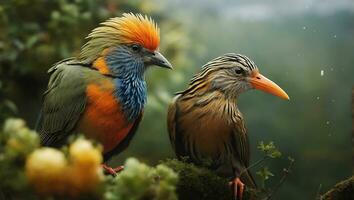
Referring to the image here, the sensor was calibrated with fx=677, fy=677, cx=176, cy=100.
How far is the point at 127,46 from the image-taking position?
2.17m

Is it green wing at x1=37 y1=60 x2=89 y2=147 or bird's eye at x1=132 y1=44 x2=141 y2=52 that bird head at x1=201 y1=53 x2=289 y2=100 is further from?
green wing at x1=37 y1=60 x2=89 y2=147

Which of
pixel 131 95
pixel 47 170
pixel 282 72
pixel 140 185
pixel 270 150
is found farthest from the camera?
pixel 282 72

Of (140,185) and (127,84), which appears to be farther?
(127,84)

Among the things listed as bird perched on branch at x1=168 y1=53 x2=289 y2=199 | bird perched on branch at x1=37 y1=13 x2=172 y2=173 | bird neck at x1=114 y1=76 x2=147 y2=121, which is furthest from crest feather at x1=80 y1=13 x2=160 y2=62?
bird perched on branch at x1=168 y1=53 x2=289 y2=199

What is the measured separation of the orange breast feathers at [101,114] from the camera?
6.93 feet

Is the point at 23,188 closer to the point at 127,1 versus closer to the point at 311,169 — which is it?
the point at 127,1

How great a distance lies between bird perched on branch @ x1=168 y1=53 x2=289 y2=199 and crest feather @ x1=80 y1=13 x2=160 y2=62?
0.22 meters

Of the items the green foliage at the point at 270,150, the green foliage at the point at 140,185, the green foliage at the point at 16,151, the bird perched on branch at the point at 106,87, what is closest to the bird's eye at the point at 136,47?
the bird perched on branch at the point at 106,87

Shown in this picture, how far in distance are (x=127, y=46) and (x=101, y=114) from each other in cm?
24

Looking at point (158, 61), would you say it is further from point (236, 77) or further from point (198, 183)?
point (198, 183)

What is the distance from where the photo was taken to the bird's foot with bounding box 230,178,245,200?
219cm

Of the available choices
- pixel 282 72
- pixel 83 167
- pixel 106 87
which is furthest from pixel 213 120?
pixel 282 72

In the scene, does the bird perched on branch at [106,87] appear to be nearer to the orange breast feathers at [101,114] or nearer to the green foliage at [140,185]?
the orange breast feathers at [101,114]

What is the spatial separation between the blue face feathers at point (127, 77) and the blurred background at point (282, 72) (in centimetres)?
184
